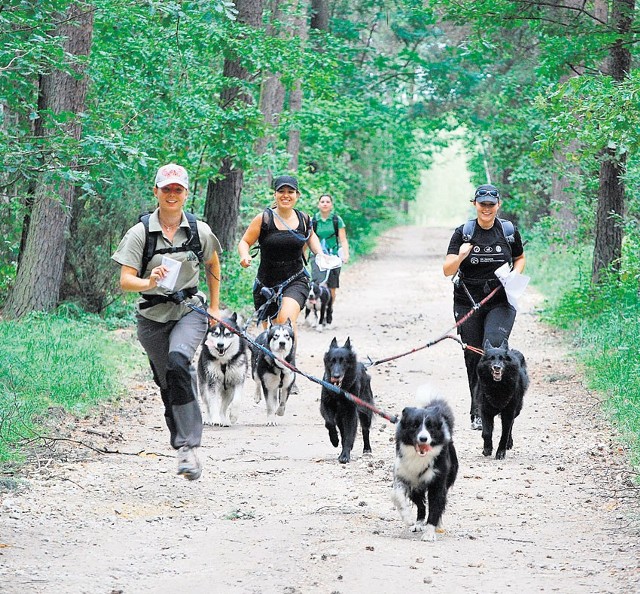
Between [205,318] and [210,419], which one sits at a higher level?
[205,318]

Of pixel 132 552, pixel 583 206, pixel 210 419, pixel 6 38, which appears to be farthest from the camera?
pixel 583 206

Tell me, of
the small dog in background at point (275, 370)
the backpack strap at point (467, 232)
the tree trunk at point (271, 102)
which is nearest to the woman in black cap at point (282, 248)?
the small dog in background at point (275, 370)

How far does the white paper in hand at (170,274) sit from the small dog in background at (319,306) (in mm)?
10211

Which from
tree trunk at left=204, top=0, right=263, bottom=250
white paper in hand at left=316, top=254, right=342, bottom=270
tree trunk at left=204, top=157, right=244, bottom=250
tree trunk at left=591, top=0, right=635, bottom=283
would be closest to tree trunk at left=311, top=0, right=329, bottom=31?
tree trunk at left=204, top=0, right=263, bottom=250

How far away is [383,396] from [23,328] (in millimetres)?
4587

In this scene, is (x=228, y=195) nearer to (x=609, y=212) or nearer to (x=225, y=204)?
(x=225, y=204)

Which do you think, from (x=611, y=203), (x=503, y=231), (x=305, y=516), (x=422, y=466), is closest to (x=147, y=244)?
(x=305, y=516)

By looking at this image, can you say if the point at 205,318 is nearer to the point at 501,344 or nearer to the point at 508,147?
the point at 501,344

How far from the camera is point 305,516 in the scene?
22.0ft

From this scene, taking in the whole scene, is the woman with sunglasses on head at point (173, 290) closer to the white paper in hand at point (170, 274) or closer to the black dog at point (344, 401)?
the white paper in hand at point (170, 274)

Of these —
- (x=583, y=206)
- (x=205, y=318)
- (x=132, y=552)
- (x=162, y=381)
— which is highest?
(x=583, y=206)

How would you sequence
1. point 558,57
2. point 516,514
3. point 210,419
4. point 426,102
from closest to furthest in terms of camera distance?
point 516,514, point 210,419, point 558,57, point 426,102

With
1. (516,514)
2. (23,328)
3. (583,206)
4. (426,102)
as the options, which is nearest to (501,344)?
(516,514)

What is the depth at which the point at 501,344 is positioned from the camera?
9055 millimetres
